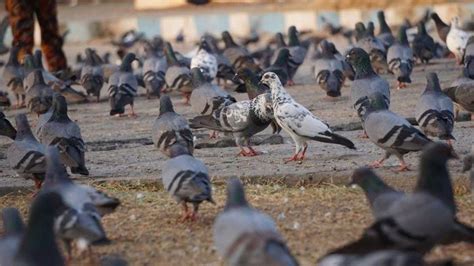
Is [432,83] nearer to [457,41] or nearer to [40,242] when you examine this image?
[40,242]

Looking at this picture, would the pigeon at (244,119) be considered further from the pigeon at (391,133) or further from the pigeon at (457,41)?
the pigeon at (457,41)

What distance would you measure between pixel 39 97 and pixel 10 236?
8.66 m

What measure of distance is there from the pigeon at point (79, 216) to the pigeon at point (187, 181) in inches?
21.9

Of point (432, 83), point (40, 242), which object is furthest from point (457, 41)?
point (40, 242)

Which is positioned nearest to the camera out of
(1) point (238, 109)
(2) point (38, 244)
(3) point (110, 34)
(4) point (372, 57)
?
(2) point (38, 244)

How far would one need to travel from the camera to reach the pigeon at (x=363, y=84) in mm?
12680

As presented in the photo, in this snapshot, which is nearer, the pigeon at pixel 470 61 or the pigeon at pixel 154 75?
the pigeon at pixel 470 61

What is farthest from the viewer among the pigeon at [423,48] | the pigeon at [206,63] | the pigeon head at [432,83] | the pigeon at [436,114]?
the pigeon at [423,48]

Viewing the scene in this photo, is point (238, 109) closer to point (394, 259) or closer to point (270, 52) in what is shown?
point (394, 259)

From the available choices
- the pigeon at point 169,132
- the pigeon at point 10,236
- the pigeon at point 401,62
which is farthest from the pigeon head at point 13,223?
the pigeon at point 401,62

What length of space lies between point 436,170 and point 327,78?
969 centimetres

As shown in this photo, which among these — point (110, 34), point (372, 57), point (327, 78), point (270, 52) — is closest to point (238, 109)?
point (327, 78)

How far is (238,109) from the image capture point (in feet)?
39.2

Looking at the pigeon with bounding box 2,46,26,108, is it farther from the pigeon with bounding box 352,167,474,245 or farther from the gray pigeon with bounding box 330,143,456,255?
the gray pigeon with bounding box 330,143,456,255
